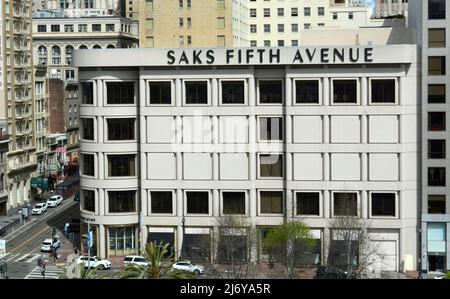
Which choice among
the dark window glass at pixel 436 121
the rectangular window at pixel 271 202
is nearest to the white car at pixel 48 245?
the rectangular window at pixel 271 202

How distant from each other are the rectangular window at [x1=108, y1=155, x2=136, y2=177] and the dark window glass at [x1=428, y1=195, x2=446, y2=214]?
17326 millimetres

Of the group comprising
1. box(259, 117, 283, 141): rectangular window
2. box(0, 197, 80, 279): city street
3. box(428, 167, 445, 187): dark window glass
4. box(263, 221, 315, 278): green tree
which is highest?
box(259, 117, 283, 141): rectangular window

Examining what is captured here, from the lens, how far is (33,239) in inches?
2165

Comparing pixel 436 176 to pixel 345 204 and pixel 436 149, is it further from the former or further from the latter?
pixel 345 204

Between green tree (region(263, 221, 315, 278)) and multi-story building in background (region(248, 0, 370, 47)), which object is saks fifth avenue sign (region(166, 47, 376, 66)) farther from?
multi-story building in background (region(248, 0, 370, 47))

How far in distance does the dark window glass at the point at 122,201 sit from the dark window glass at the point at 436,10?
65.5ft

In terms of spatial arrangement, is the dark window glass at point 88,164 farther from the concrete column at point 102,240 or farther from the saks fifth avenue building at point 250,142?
the concrete column at point 102,240

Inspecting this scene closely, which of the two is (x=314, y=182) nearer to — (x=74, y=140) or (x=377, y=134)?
(x=377, y=134)

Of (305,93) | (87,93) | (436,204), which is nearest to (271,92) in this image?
(305,93)

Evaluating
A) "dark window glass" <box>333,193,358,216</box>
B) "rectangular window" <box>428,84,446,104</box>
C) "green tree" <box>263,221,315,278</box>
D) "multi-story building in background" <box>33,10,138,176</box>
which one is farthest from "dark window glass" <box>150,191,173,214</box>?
"multi-story building in background" <box>33,10,138,176</box>

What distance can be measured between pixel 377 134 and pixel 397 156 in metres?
1.71

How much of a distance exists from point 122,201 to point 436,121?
18.8 metres

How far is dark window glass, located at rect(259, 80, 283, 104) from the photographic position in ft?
154
